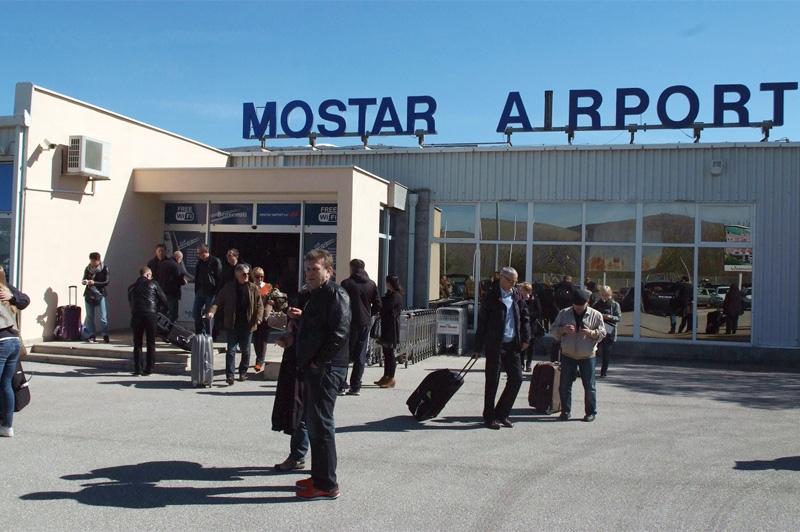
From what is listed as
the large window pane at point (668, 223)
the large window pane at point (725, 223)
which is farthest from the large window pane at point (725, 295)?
the large window pane at point (668, 223)

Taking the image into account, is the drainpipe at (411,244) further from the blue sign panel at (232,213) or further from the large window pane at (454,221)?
the blue sign panel at (232,213)

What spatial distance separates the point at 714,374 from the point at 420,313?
551cm

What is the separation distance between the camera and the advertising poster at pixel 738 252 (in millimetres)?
16766

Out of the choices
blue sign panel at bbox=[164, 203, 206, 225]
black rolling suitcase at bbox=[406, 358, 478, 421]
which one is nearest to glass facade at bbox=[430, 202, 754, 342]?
blue sign panel at bbox=[164, 203, 206, 225]

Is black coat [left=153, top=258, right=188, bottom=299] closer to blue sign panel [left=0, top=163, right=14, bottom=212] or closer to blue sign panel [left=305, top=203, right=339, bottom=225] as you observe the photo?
blue sign panel [left=0, top=163, right=14, bottom=212]

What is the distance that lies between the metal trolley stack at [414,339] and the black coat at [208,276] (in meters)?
2.86

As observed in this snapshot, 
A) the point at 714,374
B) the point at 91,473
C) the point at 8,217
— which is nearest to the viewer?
the point at 91,473

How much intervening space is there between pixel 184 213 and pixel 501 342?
10124mm

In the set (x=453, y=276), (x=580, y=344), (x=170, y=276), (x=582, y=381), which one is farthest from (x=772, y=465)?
(x=453, y=276)

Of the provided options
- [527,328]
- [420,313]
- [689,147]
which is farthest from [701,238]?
[527,328]

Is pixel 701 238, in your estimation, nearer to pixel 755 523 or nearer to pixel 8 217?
pixel 755 523

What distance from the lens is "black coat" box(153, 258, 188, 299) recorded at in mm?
13844

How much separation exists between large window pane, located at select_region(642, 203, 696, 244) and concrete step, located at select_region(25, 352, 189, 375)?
10546 mm

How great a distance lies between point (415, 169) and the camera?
18828 millimetres
